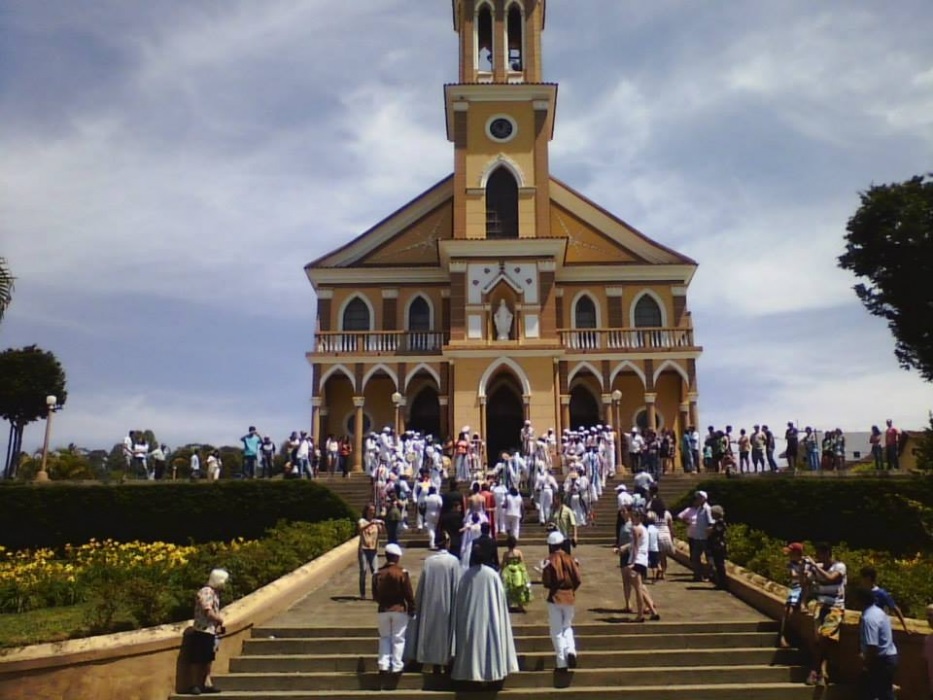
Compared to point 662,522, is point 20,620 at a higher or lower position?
lower

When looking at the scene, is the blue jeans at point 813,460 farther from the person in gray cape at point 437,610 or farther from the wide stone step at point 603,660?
the person in gray cape at point 437,610

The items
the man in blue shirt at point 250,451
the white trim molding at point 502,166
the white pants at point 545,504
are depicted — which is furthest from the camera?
the white trim molding at point 502,166

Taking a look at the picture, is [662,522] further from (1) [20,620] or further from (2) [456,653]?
(1) [20,620]

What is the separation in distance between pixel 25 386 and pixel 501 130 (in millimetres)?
26406

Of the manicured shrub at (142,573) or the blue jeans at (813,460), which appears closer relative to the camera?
the manicured shrub at (142,573)

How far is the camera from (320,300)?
3472cm

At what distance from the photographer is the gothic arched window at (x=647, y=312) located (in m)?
34.6

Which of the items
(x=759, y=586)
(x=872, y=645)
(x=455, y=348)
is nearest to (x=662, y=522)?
(x=759, y=586)

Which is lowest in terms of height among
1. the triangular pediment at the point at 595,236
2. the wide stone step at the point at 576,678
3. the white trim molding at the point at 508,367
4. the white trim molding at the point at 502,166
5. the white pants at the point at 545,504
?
the wide stone step at the point at 576,678

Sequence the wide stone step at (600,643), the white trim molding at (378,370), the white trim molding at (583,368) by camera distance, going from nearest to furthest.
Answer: the wide stone step at (600,643) → the white trim molding at (378,370) → the white trim molding at (583,368)

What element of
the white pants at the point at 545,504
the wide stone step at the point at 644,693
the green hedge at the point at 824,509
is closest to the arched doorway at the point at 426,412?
the white pants at the point at 545,504

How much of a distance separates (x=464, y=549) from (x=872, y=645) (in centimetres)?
623

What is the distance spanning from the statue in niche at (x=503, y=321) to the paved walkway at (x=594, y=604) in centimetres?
1673

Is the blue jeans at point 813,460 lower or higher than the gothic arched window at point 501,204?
lower
